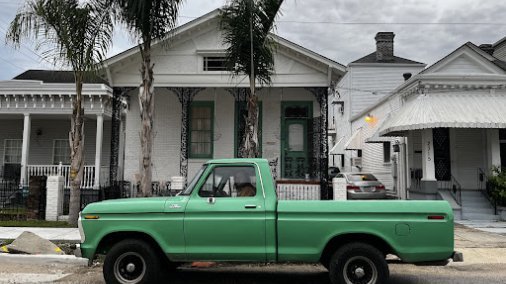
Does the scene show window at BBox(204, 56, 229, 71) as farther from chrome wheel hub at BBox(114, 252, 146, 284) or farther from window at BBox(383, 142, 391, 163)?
chrome wheel hub at BBox(114, 252, 146, 284)

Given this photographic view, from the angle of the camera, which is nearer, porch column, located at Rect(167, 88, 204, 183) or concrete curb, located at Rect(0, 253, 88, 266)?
concrete curb, located at Rect(0, 253, 88, 266)

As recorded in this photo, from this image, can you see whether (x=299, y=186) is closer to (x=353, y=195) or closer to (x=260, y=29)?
(x=353, y=195)

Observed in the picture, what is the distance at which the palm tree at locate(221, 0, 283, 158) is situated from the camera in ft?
38.8

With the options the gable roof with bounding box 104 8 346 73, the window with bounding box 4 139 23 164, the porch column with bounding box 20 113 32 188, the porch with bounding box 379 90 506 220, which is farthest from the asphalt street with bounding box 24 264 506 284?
the window with bounding box 4 139 23 164

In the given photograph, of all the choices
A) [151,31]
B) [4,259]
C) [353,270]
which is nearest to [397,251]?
[353,270]

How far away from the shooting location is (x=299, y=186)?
14.4 m

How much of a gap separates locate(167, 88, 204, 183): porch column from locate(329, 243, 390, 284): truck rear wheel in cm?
1100

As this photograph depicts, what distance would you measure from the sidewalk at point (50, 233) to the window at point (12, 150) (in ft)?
28.5

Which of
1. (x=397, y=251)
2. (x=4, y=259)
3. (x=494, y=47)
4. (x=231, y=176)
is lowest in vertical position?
(x=4, y=259)

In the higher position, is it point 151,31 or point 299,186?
point 151,31

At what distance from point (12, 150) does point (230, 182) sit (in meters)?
17.6

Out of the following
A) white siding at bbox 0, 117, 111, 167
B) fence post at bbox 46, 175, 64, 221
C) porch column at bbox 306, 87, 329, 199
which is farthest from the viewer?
white siding at bbox 0, 117, 111, 167

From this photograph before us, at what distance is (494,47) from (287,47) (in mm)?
15441

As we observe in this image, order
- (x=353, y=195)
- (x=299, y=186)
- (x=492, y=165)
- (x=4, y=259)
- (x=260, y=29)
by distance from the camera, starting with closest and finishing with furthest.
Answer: (x=4, y=259) → (x=260, y=29) → (x=299, y=186) → (x=492, y=165) → (x=353, y=195)
